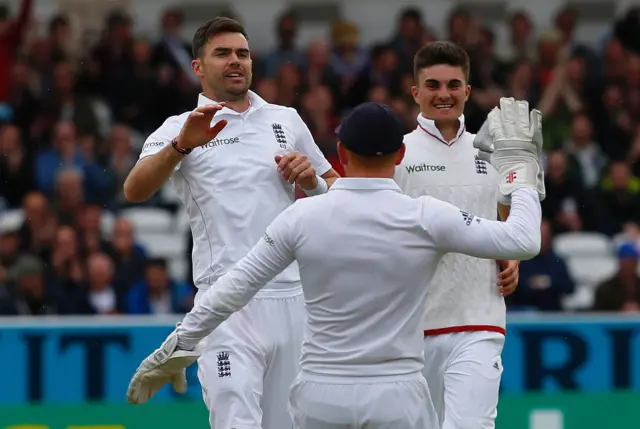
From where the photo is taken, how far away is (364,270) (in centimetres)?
566

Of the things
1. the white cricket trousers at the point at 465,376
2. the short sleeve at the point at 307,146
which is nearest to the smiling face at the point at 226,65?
the short sleeve at the point at 307,146

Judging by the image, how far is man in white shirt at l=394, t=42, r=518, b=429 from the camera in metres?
7.23

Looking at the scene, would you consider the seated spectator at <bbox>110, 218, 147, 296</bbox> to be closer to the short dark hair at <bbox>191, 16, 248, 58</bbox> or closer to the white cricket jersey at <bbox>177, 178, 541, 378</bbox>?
the short dark hair at <bbox>191, 16, 248, 58</bbox>

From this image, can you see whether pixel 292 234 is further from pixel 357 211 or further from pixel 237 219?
pixel 237 219

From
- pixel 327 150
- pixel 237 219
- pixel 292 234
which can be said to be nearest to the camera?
pixel 292 234

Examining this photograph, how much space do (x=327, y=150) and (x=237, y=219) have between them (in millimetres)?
7205

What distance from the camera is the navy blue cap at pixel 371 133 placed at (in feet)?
18.7

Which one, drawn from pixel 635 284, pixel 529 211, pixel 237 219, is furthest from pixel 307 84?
pixel 529 211

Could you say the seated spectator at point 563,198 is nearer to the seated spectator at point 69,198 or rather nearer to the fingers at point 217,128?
the seated spectator at point 69,198

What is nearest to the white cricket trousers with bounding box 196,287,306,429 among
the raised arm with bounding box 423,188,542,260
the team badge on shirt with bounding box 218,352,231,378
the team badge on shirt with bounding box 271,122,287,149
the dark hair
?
the team badge on shirt with bounding box 218,352,231,378

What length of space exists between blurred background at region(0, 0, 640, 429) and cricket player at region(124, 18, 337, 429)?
3891mm

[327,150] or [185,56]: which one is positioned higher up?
[185,56]

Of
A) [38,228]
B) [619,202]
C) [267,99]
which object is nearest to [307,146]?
[38,228]

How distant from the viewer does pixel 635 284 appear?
1302 cm
